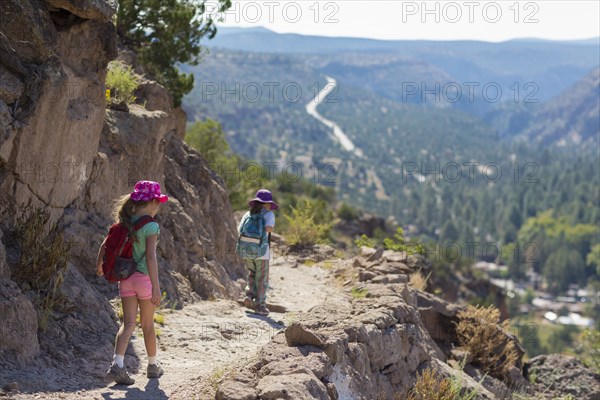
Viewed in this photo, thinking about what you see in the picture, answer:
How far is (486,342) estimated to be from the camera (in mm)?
12719

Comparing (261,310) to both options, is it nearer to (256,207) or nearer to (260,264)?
(260,264)

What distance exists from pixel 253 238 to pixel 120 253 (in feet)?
11.9

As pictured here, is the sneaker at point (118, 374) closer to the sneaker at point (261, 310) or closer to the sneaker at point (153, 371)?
the sneaker at point (153, 371)

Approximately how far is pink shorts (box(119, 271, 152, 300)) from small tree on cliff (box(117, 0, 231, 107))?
9.12 metres

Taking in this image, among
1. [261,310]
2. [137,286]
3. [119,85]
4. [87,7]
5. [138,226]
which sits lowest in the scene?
[261,310]

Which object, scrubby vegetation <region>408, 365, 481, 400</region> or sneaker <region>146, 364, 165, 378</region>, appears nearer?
sneaker <region>146, 364, 165, 378</region>

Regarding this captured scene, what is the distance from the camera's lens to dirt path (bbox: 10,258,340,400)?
6.60m

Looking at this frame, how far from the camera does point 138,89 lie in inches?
521

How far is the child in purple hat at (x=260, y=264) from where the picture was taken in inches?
412

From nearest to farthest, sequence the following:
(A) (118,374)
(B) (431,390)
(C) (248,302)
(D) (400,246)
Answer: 1. (A) (118,374)
2. (B) (431,390)
3. (C) (248,302)
4. (D) (400,246)

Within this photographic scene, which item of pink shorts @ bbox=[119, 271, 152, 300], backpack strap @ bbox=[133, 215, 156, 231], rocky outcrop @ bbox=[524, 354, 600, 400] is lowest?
rocky outcrop @ bbox=[524, 354, 600, 400]

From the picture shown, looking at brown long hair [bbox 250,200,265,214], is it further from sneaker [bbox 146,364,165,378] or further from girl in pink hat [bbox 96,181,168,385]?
sneaker [bbox 146,364,165,378]

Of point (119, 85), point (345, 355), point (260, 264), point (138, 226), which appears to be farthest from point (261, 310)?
point (138, 226)

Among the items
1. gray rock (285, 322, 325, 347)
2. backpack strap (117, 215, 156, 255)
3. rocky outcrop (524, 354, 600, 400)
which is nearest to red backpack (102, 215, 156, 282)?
backpack strap (117, 215, 156, 255)
